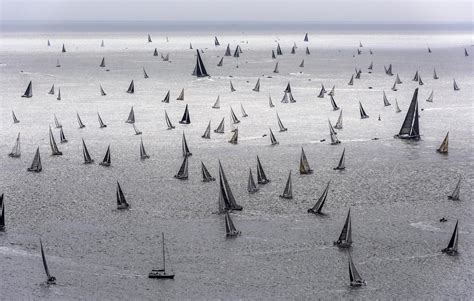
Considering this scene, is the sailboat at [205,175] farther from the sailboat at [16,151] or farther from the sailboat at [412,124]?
the sailboat at [412,124]

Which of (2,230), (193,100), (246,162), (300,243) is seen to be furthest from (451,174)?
(193,100)

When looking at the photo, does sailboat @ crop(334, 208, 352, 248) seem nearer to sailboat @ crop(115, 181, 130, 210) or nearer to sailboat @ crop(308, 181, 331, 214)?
sailboat @ crop(308, 181, 331, 214)

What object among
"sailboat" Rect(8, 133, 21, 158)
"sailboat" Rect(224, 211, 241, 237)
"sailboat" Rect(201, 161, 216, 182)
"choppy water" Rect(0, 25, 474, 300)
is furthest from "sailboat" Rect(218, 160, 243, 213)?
"sailboat" Rect(8, 133, 21, 158)

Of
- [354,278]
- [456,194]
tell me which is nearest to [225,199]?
[354,278]

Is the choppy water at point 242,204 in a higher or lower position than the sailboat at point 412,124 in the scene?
lower

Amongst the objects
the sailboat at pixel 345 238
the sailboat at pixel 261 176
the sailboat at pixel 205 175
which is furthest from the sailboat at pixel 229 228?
the sailboat at pixel 205 175

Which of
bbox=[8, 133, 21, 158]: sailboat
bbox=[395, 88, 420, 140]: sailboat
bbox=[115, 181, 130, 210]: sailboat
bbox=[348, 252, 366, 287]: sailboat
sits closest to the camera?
bbox=[348, 252, 366, 287]: sailboat

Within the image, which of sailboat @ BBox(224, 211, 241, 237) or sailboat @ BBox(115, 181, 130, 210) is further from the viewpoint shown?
sailboat @ BBox(115, 181, 130, 210)

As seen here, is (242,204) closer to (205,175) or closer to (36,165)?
(205,175)
